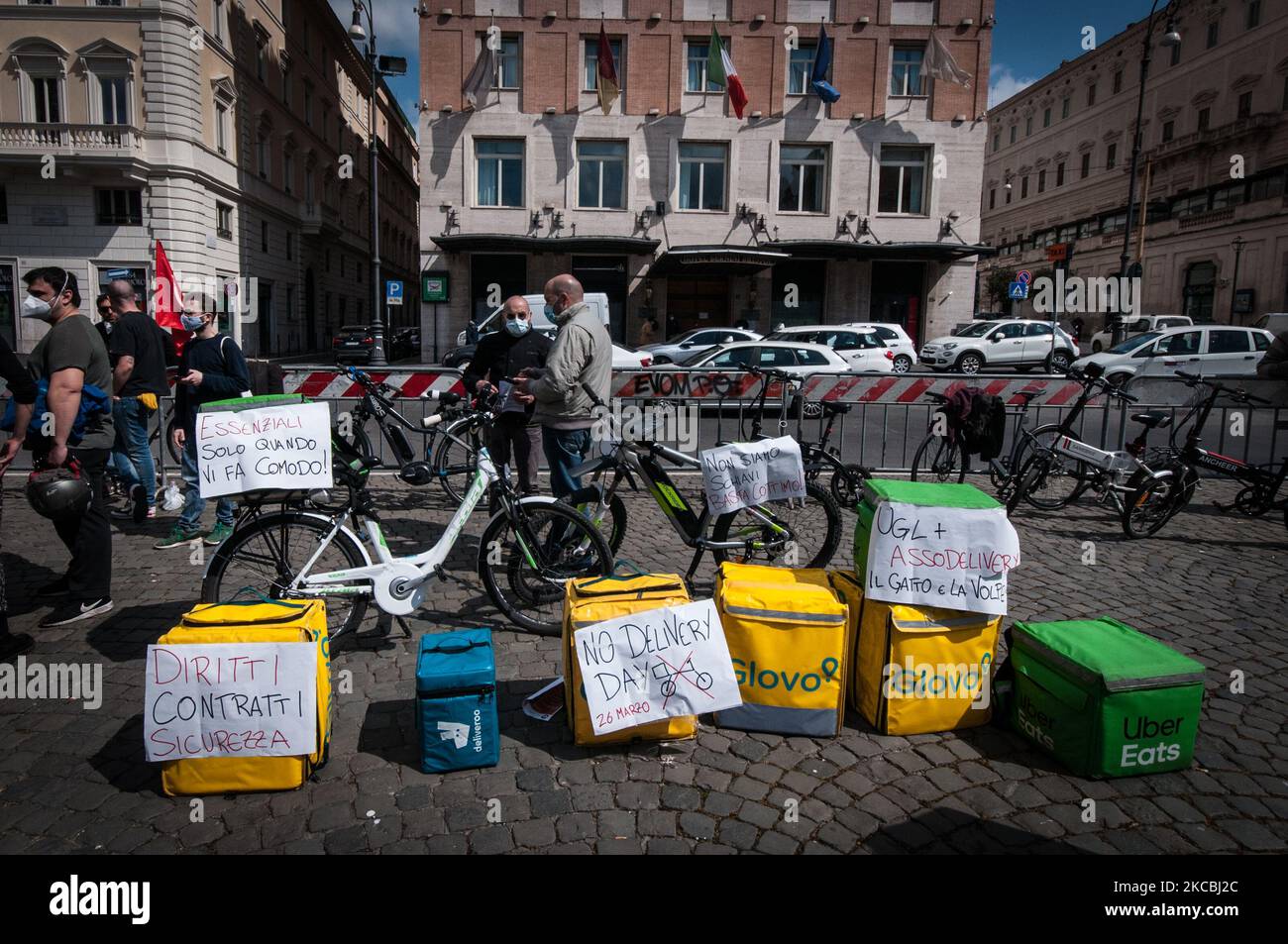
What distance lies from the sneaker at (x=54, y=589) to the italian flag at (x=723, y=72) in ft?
90.0

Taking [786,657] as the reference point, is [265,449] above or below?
above

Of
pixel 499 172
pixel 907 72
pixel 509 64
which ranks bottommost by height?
pixel 499 172

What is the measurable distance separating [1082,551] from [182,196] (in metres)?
33.1

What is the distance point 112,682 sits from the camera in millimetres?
4051

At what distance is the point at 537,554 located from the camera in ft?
15.2

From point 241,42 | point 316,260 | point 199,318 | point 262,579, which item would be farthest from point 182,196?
point 262,579

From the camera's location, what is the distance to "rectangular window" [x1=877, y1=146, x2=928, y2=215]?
30.6 metres

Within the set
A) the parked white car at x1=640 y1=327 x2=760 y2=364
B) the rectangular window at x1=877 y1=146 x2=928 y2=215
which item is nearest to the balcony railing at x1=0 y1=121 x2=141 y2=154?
Answer: the parked white car at x1=640 y1=327 x2=760 y2=364

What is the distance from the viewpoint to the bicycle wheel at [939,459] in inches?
347

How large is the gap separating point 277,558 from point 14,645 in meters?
1.59

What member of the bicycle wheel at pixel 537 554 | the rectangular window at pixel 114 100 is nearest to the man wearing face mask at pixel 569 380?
the bicycle wheel at pixel 537 554

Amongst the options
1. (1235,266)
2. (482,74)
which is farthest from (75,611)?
(1235,266)

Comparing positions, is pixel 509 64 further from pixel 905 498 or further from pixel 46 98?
pixel 905 498

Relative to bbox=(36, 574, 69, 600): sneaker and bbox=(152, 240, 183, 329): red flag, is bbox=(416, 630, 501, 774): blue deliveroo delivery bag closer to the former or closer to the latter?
bbox=(36, 574, 69, 600): sneaker
